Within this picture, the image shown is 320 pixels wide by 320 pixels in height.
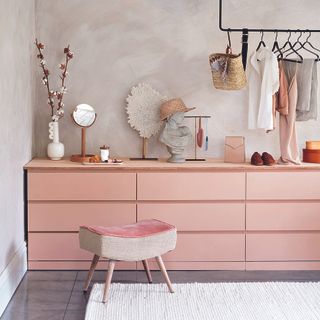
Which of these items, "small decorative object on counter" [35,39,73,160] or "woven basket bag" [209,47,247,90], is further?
"small decorative object on counter" [35,39,73,160]

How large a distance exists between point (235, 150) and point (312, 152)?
56cm

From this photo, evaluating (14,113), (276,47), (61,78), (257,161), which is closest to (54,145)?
(61,78)

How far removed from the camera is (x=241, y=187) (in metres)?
4.06

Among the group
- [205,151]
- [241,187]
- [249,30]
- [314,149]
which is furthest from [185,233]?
[249,30]

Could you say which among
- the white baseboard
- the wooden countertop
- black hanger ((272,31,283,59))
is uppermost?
black hanger ((272,31,283,59))

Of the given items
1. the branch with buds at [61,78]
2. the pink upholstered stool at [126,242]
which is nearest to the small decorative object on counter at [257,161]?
the pink upholstered stool at [126,242]

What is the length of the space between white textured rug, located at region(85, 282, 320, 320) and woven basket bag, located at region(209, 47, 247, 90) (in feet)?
4.49

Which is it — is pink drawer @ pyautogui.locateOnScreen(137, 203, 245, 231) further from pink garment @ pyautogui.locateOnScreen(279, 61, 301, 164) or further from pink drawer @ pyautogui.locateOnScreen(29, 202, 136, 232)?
pink garment @ pyautogui.locateOnScreen(279, 61, 301, 164)

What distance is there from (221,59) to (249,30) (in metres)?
0.46

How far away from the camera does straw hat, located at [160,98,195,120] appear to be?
4277 mm

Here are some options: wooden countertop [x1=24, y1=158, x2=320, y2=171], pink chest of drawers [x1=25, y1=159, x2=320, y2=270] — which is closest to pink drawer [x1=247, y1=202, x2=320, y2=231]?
pink chest of drawers [x1=25, y1=159, x2=320, y2=270]

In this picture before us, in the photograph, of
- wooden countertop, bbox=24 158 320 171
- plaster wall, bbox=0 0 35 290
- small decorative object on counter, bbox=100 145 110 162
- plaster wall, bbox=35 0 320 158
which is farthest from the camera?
plaster wall, bbox=35 0 320 158

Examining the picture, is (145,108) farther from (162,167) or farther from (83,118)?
(162,167)

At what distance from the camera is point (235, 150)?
431 cm
